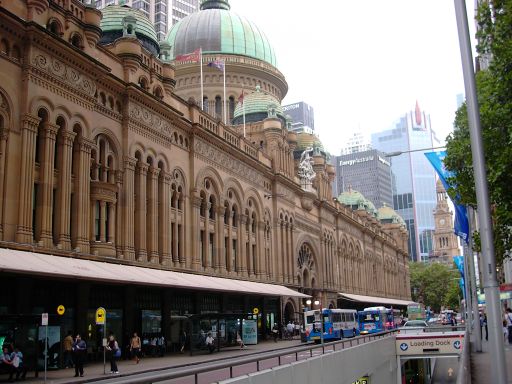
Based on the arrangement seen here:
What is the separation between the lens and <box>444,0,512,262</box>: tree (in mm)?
19734

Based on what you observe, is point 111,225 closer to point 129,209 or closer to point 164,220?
point 129,209

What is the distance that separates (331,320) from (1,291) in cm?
3080

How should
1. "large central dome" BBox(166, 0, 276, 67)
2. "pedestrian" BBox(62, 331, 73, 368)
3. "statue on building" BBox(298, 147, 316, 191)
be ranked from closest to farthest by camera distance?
1. "pedestrian" BBox(62, 331, 73, 368)
2. "statue on building" BBox(298, 147, 316, 191)
3. "large central dome" BBox(166, 0, 276, 67)

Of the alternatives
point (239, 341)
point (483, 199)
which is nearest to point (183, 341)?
point (239, 341)

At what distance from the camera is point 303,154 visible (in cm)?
7381

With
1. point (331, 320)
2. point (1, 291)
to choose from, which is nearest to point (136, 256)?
point (1, 291)

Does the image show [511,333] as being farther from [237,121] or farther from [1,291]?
[237,121]

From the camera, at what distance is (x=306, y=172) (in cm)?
7112

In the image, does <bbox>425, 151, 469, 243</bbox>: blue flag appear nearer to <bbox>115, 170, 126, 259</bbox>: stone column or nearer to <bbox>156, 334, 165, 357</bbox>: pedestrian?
<bbox>115, 170, 126, 259</bbox>: stone column

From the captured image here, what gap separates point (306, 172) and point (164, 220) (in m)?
33.2

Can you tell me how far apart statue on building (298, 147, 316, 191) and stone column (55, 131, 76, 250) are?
40.4 m

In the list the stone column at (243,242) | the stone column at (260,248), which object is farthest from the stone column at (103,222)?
the stone column at (260,248)

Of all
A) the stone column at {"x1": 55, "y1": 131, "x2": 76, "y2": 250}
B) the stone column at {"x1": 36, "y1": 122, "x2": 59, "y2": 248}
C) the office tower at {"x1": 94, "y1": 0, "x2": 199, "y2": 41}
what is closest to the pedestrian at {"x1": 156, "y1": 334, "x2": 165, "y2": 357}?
the stone column at {"x1": 55, "y1": 131, "x2": 76, "y2": 250}

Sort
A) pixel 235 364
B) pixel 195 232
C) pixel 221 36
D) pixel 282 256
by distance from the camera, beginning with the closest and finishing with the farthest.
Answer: pixel 235 364 < pixel 195 232 < pixel 282 256 < pixel 221 36
